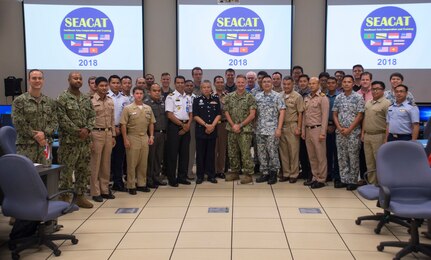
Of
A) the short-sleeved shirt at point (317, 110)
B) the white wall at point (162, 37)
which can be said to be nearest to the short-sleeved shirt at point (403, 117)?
the short-sleeved shirt at point (317, 110)

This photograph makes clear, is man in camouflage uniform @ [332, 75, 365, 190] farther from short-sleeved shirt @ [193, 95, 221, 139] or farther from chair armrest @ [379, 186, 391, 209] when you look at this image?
chair armrest @ [379, 186, 391, 209]

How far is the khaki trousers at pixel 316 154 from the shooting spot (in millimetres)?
6590

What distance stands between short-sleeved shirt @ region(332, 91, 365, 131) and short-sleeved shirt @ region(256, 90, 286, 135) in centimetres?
83

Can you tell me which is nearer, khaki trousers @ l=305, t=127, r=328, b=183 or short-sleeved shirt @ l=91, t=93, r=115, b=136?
short-sleeved shirt @ l=91, t=93, r=115, b=136

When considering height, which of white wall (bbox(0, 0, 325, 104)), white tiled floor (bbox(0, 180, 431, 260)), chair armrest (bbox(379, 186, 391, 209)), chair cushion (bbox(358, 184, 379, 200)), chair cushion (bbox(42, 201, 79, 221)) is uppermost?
white wall (bbox(0, 0, 325, 104))

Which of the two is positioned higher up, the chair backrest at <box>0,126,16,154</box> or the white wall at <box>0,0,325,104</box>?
the white wall at <box>0,0,325,104</box>

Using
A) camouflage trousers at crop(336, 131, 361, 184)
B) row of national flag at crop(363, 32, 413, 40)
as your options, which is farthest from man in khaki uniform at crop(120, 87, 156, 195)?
row of national flag at crop(363, 32, 413, 40)

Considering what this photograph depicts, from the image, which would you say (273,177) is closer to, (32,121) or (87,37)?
(32,121)

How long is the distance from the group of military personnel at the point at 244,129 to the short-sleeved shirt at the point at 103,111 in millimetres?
13

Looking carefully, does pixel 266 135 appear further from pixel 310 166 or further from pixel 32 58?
pixel 32 58

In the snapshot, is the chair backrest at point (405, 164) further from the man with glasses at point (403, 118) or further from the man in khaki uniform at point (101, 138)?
the man in khaki uniform at point (101, 138)

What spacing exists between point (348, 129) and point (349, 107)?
31 cm

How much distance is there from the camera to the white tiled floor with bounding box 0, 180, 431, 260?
3.97 meters

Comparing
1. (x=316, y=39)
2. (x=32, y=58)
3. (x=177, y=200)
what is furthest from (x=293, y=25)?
(x=32, y=58)
